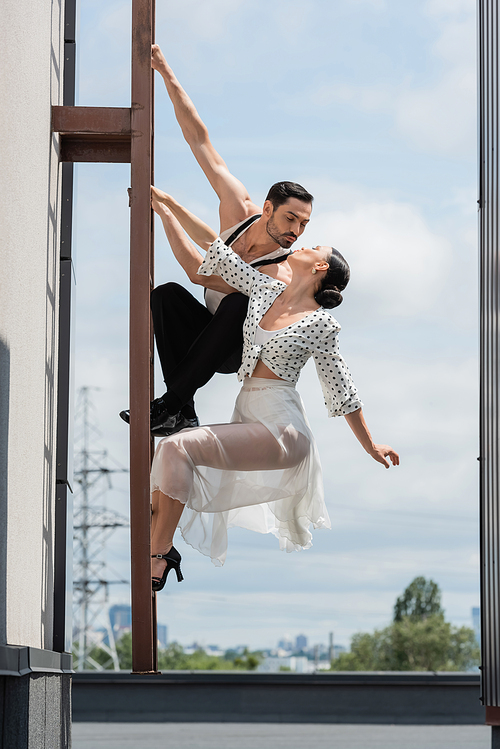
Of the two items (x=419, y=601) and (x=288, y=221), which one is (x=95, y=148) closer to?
(x=288, y=221)

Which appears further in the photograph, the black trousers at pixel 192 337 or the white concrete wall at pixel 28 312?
the black trousers at pixel 192 337

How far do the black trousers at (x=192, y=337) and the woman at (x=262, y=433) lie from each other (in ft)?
0.29

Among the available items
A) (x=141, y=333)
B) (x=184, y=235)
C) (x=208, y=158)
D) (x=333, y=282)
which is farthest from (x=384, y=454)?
(x=208, y=158)

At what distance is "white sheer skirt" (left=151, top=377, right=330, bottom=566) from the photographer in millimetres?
4906

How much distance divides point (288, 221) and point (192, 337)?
85cm

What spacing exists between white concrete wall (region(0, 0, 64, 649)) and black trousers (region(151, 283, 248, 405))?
0.68m

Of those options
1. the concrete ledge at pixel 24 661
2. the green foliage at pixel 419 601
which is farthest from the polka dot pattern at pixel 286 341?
the green foliage at pixel 419 601

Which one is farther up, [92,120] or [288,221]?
[92,120]

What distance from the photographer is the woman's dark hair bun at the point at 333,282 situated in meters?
5.23

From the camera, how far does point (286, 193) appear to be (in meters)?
5.22

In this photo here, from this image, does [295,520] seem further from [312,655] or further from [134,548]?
[312,655]

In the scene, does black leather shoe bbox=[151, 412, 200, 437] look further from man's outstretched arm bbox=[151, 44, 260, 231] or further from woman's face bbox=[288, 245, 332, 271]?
man's outstretched arm bbox=[151, 44, 260, 231]

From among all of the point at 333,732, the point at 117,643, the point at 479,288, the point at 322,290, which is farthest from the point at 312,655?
the point at 322,290

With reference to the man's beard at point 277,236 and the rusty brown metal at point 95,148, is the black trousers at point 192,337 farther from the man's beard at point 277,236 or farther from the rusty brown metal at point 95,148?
the rusty brown metal at point 95,148
